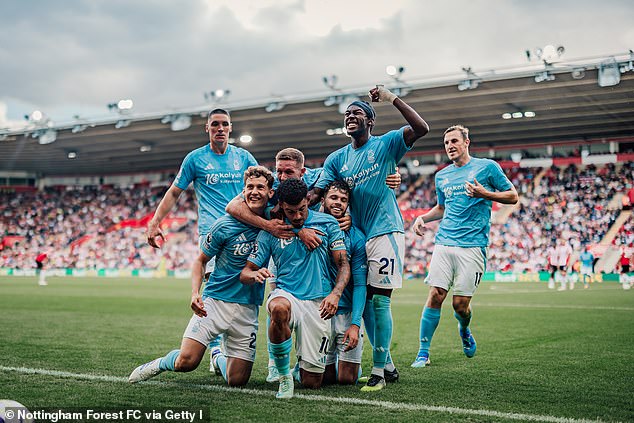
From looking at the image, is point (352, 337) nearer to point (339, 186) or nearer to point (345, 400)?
point (345, 400)

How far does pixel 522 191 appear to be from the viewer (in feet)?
111

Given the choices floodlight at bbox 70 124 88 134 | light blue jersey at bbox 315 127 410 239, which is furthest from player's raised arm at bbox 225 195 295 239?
floodlight at bbox 70 124 88 134

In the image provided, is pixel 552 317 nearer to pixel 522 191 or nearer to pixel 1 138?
pixel 522 191

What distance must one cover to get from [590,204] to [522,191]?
3672mm

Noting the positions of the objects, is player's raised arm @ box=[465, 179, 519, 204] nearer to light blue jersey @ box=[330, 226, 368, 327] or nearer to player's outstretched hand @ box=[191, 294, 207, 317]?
light blue jersey @ box=[330, 226, 368, 327]

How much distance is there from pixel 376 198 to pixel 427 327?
178cm

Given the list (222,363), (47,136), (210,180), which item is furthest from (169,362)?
(47,136)

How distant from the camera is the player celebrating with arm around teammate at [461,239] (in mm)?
6613

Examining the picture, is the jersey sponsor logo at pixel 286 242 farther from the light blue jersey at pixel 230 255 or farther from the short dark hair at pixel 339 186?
the short dark hair at pixel 339 186

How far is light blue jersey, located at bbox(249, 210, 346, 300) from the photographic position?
197 inches

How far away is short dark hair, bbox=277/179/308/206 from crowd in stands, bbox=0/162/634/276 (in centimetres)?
2701

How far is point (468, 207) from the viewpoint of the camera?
6797 mm

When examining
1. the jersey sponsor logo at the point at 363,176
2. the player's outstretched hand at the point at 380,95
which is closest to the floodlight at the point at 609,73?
the jersey sponsor logo at the point at 363,176

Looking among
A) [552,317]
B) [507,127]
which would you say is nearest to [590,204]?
[507,127]
